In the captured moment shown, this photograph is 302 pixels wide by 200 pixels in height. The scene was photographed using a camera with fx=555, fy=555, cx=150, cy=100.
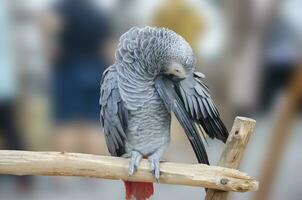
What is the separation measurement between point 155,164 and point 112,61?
0.88 m

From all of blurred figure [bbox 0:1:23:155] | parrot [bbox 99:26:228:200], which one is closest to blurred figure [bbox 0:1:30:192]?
blurred figure [bbox 0:1:23:155]

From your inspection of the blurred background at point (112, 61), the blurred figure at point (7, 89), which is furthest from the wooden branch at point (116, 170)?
the blurred figure at point (7, 89)

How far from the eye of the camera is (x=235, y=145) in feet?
2.87

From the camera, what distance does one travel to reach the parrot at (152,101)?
2.80 feet

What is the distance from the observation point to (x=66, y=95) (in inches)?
68.6

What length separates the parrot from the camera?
2.80 feet

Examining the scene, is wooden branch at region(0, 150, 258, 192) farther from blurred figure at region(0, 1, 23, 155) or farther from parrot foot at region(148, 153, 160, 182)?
blurred figure at region(0, 1, 23, 155)

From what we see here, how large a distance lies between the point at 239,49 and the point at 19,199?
881 mm

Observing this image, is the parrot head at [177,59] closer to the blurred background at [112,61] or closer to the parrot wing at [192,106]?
the parrot wing at [192,106]

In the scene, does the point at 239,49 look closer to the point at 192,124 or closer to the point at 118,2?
the point at 118,2

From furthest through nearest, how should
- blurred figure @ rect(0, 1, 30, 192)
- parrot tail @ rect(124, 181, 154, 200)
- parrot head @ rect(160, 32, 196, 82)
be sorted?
blurred figure @ rect(0, 1, 30, 192) → parrot tail @ rect(124, 181, 154, 200) → parrot head @ rect(160, 32, 196, 82)

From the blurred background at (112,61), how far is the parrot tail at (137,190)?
0.71 m

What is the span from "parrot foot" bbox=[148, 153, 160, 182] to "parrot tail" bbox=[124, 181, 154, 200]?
0.06 m

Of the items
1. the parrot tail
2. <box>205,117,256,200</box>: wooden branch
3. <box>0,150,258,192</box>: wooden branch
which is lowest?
the parrot tail
